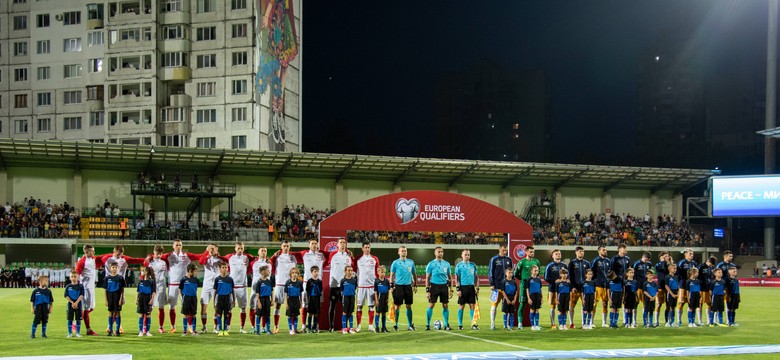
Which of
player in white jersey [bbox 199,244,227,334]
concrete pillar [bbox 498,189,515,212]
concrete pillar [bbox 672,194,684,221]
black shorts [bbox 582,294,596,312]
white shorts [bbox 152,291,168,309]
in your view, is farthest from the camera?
concrete pillar [bbox 672,194,684,221]

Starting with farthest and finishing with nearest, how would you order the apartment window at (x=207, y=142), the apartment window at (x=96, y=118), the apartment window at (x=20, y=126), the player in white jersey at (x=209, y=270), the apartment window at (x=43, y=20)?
the apartment window at (x=20, y=126)
the apartment window at (x=43, y=20)
the apartment window at (x=96, y=118)
the apartment window at (x=207, y=142)
the player in white jersey at (x=209, y=270)

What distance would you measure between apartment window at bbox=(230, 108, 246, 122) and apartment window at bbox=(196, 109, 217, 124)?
182 cm

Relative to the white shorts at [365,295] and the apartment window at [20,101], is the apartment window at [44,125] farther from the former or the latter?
the white shorts at [365,295]

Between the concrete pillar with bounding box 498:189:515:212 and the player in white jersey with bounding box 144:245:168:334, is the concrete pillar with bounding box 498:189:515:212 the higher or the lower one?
the higher one

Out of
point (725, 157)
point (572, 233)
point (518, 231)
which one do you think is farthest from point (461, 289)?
point (725, 157)

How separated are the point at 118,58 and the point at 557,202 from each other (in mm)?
39590

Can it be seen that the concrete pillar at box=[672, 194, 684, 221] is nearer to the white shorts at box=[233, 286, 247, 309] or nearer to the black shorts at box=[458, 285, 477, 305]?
the black shorts at box=[458, 285, 477, 305]

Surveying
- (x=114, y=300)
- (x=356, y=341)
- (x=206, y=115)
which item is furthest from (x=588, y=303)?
(x=206, y=115)

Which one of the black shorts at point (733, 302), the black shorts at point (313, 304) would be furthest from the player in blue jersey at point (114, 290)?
the black shorts at point (733, 302)

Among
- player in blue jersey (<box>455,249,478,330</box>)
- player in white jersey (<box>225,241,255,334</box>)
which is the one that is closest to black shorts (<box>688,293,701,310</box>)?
player in blue jersey (<box>455,249,478,330</box>)

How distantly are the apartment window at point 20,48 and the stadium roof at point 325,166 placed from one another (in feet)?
94.1

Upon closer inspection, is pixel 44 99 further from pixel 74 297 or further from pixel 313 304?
pixel 313 304

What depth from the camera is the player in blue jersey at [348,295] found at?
2030 centimetres

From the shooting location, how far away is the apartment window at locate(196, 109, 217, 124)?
7319cm
